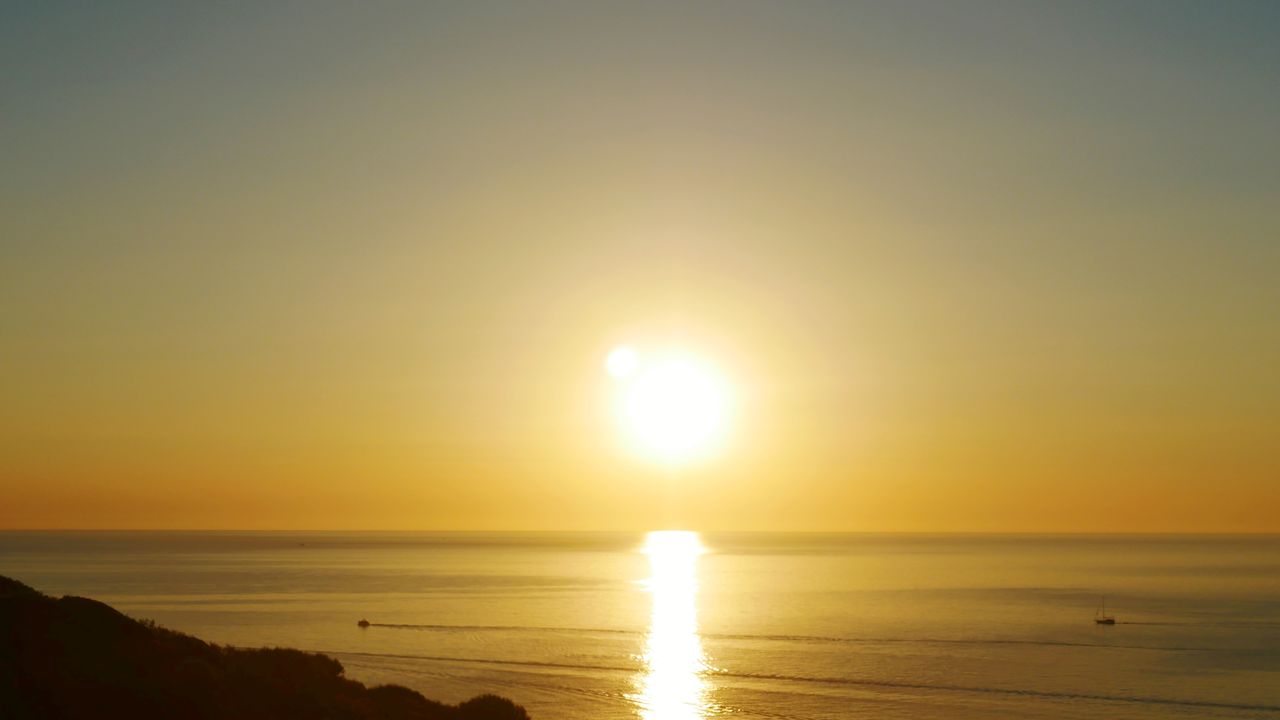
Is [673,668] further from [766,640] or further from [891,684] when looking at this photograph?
[766,640]

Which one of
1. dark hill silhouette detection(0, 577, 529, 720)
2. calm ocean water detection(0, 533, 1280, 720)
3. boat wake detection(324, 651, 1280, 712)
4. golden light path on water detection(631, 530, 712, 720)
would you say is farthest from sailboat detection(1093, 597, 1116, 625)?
dark hill silhouette detection(0, 577, 529, 720)

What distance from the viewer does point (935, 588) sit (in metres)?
144

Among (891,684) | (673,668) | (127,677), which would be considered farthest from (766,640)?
(127,677)

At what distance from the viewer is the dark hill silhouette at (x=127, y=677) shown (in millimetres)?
27844

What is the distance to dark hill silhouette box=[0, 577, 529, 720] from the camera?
27.8 meters

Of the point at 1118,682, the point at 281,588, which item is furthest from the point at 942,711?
the point at 281,588

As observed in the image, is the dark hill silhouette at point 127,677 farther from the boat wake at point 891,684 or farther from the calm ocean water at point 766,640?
the boat wake at point 891,684

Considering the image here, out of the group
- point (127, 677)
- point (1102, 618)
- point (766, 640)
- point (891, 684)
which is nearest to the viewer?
point (127, 677)

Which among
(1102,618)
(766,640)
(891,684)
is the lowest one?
(891,684)

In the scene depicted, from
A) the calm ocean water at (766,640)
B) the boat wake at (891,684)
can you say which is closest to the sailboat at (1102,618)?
the calm ocean water at (766,640)

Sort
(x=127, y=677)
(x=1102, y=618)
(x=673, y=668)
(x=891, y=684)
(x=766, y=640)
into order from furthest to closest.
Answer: (x=1102, y=618), (x=766, y=640), (x=673, y=668), (x=891, y=684), (x=127, y=677)

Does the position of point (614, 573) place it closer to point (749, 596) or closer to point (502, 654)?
point (749, 596)

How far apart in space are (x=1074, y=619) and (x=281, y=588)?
8711cm

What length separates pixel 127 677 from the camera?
1156 inches
